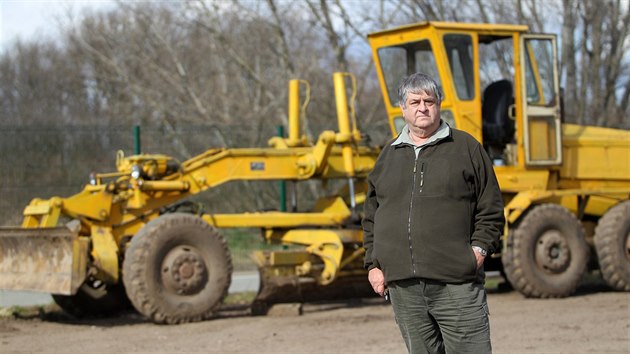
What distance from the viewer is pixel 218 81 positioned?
969 inches

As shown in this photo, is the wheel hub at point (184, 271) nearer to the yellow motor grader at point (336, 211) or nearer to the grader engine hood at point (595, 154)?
the yellow motor grader at point (336, 211)

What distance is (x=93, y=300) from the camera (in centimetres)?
1120

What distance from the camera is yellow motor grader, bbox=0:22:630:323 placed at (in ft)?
34.1

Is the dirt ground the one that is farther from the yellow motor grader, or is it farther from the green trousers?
the green trousers

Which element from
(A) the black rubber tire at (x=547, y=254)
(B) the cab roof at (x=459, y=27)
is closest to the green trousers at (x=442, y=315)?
(A) the black rubber tire at (x=547, y=254)

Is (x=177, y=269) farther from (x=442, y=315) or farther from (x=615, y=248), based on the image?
(x=442, y=315)

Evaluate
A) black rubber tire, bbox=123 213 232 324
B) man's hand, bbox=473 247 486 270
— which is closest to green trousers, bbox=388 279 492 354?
man's hand, bbox=473 247 486 270

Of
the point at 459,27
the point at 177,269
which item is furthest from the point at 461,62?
the point at 177,269

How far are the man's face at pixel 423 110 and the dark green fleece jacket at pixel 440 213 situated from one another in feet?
0.36

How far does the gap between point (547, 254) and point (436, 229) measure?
Result: 7452mm

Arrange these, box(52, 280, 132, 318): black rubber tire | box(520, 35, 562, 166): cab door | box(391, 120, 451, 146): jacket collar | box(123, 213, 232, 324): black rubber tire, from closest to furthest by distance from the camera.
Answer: box(391, 120, 451, 146): jacket collar → box(123, 213, 232, 324): black rubber tire → box(52, 280, 132, 318): black rubber tire → box(520, 35, 562, 166): cab door

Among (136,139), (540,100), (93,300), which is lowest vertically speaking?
(93,300)

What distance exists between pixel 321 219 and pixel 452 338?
6.77 meters

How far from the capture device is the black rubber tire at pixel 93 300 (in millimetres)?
11195
